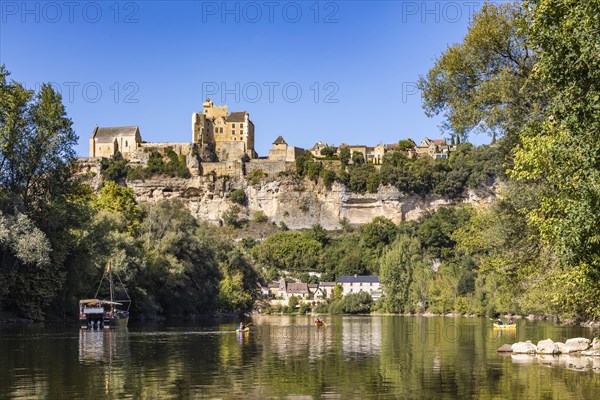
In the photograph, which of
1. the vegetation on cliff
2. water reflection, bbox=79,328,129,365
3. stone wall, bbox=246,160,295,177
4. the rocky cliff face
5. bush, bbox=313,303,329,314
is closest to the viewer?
water reflection, bbox=79,328,129,365

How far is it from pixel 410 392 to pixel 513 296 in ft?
46.4

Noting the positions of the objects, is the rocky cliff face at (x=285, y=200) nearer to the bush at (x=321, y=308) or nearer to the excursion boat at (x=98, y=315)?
the bush at (x=321, y=308)

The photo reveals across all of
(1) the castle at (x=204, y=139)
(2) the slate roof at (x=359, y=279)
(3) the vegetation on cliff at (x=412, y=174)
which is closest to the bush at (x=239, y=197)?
(1) the castle at (x=204, y=139)

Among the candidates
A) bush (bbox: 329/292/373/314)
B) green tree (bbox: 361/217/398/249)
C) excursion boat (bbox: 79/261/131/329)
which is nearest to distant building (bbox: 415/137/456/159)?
green tree (bbox: 361/217/398/249)

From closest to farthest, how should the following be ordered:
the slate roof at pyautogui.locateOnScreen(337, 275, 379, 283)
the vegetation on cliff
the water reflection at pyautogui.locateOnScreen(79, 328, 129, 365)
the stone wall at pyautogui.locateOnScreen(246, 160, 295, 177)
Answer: the water reflection at pyautogui.locateOnScreen(79, 328, 129, 365) < the slate roof at pyautogui.locateOnScreen(337, 275, 379, 283) < the vegetation on cliff < the stone wall at pyautogui.locateOnScreen(246, 160, 295, 177)

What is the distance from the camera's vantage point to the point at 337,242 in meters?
152

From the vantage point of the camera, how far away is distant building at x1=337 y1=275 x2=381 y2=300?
429ft

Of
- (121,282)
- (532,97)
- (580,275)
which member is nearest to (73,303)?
(121,282)

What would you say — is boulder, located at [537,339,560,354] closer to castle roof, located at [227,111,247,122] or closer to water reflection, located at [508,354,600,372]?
water reflection, located at [508,354,600,372]

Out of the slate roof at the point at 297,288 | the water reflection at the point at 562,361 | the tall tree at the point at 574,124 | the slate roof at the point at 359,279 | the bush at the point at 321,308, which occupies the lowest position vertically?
the bush at the point at 321,308

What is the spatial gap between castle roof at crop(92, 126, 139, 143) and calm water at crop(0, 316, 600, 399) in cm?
13163

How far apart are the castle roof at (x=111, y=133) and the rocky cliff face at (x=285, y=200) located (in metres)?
13.6

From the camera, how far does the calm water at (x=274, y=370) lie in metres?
19.8

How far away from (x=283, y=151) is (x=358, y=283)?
4522 cm
